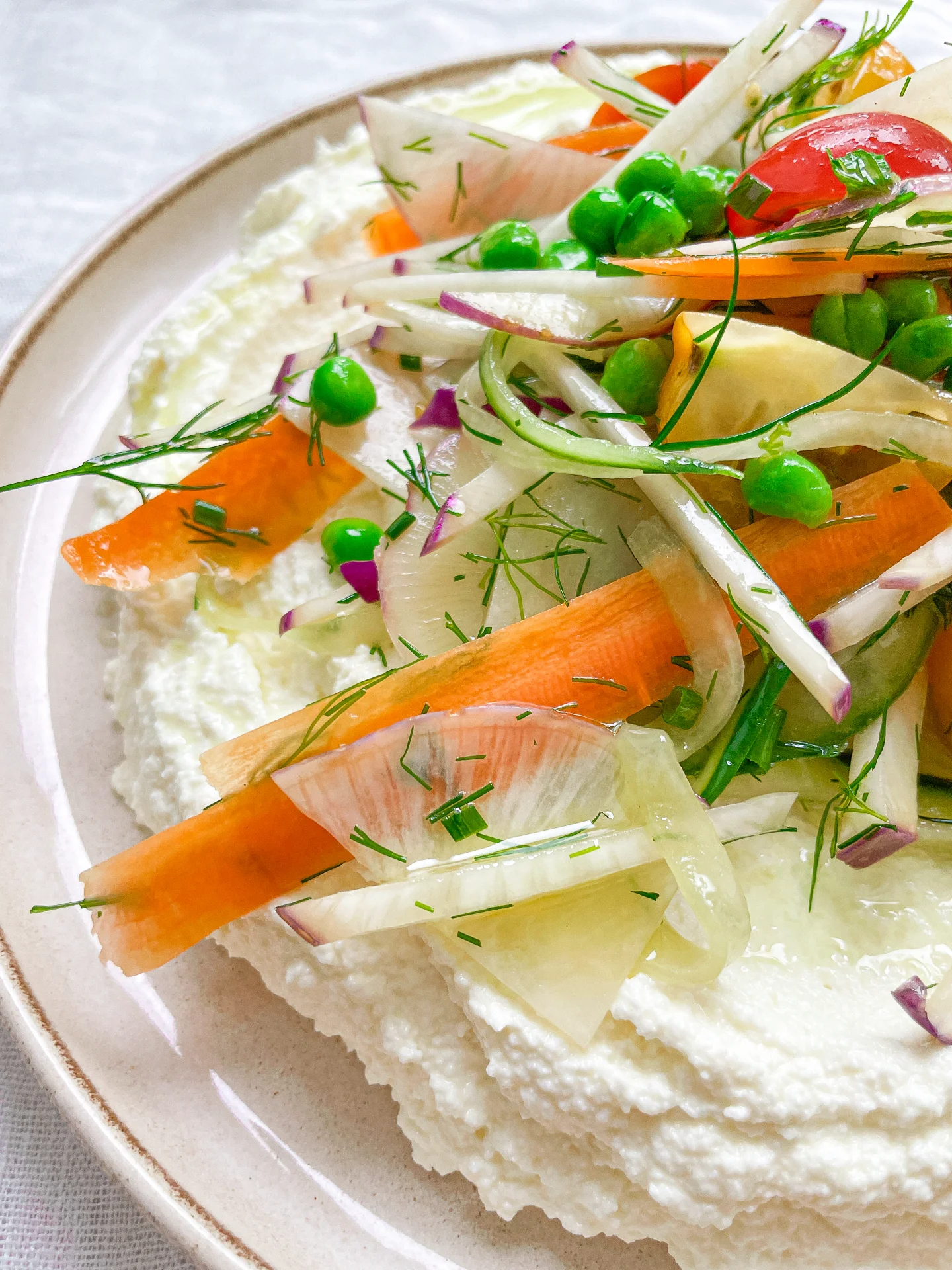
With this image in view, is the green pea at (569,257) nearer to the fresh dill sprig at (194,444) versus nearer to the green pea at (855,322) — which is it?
the green pea at (855,322)

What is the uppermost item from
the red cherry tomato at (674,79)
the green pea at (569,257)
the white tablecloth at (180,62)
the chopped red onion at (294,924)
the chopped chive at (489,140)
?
the white tablecloth at (180,62)

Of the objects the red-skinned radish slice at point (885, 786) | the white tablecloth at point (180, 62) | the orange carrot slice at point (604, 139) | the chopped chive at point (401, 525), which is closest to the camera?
the red-skinned radish slice at point (885, 786)

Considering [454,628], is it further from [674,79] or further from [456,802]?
[674,79]

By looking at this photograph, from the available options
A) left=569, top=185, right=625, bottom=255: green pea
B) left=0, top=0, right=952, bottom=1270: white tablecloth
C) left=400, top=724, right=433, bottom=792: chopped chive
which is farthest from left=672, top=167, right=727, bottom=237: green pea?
left=0, top=0, right=952, bottom=1270: white tablecloth

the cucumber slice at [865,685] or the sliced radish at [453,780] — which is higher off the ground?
the sliced radish at [453,780]

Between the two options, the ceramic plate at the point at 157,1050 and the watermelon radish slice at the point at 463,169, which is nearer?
the ceramic plate at the point at 157,1050

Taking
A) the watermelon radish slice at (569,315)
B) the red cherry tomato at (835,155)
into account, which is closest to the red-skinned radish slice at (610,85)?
the red cherry tomato at (835,155)

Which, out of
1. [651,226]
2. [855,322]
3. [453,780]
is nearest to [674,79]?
[651,226]
